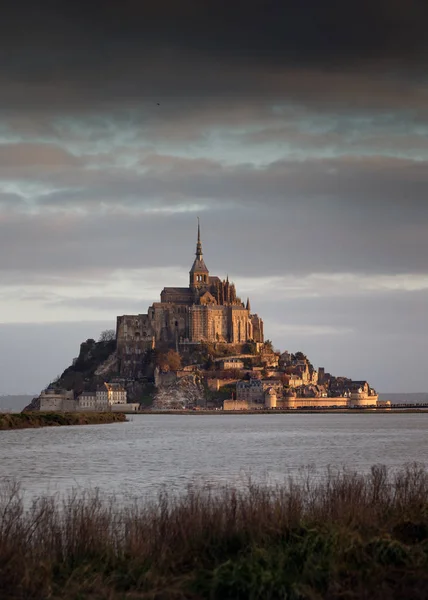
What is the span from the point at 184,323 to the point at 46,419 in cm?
7565

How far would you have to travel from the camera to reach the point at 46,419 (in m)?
106

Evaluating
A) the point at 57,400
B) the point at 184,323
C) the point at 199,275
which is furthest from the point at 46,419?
the point at 199,275

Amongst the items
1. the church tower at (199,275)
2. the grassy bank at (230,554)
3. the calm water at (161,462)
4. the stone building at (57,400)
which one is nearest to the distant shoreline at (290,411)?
the stone building at (57,400)

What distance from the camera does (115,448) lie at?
5969 cm

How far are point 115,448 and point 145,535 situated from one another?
43034 mm

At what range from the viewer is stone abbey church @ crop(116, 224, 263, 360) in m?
180

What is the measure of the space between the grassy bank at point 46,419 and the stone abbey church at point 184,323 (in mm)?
47967

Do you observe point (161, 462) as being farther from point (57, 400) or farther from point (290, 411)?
point (290, 411)

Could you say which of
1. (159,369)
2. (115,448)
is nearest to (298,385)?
(159,369)

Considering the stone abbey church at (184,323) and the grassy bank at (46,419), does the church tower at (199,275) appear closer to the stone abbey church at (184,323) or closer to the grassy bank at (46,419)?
the stone abbey church at (184,323)

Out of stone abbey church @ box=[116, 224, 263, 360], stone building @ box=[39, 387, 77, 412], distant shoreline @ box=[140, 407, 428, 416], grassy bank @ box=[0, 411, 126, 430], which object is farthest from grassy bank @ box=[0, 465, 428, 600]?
stone abbey church @ box=[116, 224, 263, 360]

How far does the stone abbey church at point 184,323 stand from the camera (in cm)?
17950

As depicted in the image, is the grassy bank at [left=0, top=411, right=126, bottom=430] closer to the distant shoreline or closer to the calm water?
the calm water

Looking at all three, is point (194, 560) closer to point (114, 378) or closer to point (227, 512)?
point (227, 512)
